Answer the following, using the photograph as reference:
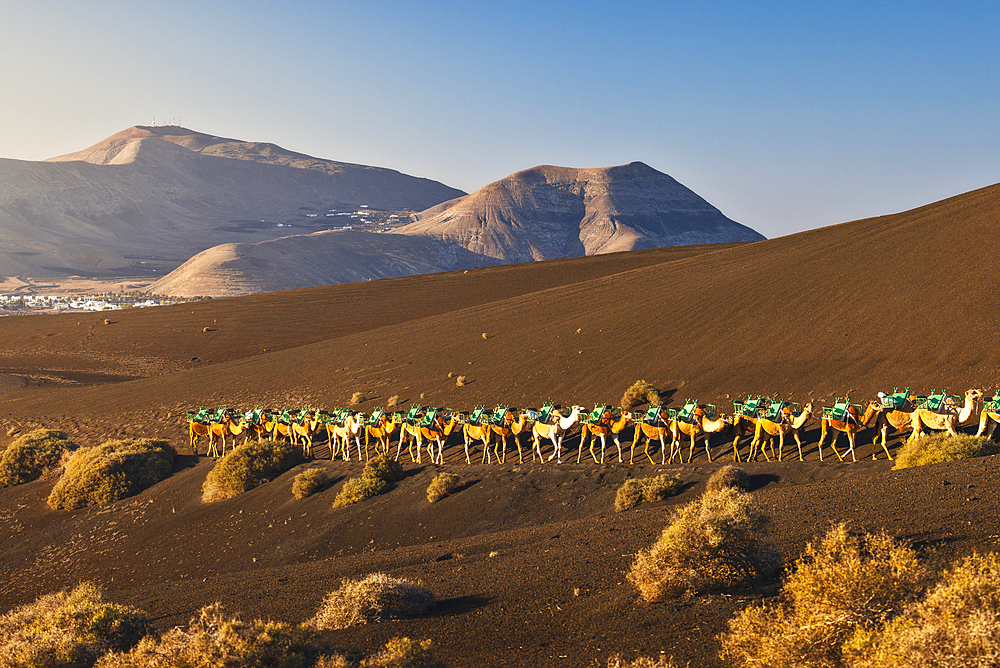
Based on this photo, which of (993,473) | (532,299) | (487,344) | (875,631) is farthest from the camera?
(532,299)

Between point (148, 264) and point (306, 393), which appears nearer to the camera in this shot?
point (306, 393)

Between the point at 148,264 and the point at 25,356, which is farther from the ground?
the point at 148,264

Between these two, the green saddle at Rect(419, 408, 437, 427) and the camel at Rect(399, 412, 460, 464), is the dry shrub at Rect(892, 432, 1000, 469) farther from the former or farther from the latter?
the green saddle at Rect(419, 408, 437, 427)

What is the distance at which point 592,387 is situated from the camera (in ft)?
91.0

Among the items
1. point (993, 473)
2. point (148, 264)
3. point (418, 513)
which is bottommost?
point (418, 513)

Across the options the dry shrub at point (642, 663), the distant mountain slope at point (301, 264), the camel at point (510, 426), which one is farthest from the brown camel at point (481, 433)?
the distant mountain slope at point (301, 264)

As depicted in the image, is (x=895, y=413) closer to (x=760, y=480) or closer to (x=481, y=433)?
(x=760, y=480)

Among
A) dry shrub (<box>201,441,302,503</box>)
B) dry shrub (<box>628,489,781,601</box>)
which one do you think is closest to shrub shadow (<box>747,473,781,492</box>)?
dry shrub (<box>628,489,781,601</box>)

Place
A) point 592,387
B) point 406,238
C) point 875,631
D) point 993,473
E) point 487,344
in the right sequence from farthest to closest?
point 406,238, point 487,344, point 592,387, point 993,473, point 875,631

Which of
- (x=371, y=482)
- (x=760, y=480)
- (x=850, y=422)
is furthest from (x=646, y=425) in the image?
(x=371, y=482)

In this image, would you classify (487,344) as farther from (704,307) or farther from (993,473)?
(993,473)

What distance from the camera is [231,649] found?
6371 millimetres

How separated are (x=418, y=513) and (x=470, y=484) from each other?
1.46 meters

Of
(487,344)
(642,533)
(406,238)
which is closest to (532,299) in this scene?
(487,344)
